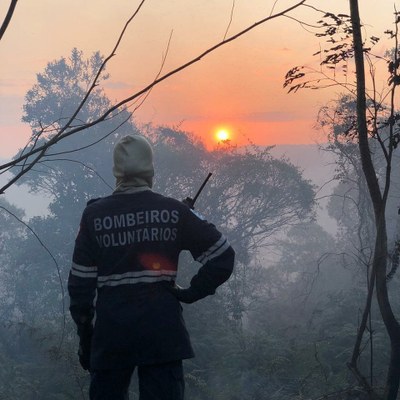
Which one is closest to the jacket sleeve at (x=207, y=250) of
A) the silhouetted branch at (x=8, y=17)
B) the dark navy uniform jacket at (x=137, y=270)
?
the dark navy uniform jacket at (x=137, y=270)

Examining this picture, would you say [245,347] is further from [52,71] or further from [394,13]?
[52,71]

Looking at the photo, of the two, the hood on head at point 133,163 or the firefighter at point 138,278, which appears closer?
the firefighter at point 138,278

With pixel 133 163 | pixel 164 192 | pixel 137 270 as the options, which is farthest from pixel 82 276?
pixel 164 192

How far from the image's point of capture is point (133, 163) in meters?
2.93

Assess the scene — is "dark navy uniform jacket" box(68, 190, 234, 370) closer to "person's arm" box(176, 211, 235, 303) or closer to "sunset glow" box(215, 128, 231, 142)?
"person's arm" box(176, 211, 235, 303)

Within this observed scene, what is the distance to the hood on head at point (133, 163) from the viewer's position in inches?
115

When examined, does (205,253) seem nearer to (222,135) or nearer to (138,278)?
(138,278)

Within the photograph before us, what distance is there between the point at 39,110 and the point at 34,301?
13133 mm

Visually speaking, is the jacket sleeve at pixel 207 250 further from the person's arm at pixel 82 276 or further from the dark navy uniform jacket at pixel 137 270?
the person's arm at pixel 82 276

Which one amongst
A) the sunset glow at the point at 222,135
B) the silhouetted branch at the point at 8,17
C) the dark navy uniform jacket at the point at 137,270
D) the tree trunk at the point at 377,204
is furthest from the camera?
the sunset glow at the point at 222,135

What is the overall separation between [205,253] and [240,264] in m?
29.5

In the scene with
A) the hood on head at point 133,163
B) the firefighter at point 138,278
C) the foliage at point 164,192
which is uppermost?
the foliage at point 164,192

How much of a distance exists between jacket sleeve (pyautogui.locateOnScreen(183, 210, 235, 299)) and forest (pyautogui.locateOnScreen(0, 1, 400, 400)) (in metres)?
2.00

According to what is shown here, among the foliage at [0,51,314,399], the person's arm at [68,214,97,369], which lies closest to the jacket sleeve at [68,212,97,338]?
the person's arm at [68,214,97,369]
